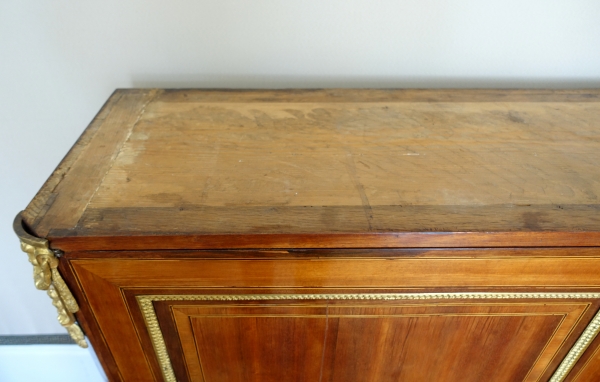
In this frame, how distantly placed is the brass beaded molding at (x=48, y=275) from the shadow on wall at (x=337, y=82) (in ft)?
1.43

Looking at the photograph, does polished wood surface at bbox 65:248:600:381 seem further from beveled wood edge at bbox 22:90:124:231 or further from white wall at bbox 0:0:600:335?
white wall at bbox 0:0:600:335

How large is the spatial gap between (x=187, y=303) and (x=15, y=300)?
2.97 ft

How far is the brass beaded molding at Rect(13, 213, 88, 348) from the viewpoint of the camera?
1.50ft

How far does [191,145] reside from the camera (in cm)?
A: 62

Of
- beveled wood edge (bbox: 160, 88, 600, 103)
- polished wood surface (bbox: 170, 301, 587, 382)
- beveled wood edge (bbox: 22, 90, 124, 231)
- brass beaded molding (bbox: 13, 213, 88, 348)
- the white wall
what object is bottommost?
polished wood surface (bbox: 170, 301, 587, 382)

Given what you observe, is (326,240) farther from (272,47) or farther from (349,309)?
(272,47)

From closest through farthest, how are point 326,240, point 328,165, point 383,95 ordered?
point 326,240 < point 328,165 < point 383,95

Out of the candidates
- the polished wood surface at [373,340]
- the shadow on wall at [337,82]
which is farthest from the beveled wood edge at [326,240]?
the shadow on wall at [337,82]

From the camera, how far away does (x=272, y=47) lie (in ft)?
2.59

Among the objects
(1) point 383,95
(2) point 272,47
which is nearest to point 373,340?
(1) point 383,95

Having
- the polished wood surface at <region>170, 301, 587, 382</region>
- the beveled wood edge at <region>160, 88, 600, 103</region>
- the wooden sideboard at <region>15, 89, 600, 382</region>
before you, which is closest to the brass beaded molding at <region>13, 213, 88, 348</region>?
the wooden sideboard at <region>15, 89, 600, 382</region>

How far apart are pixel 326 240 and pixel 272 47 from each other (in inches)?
19.0

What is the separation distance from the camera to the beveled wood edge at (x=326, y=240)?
0.46m

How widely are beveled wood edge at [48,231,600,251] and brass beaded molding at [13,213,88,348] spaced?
0.06 ft
